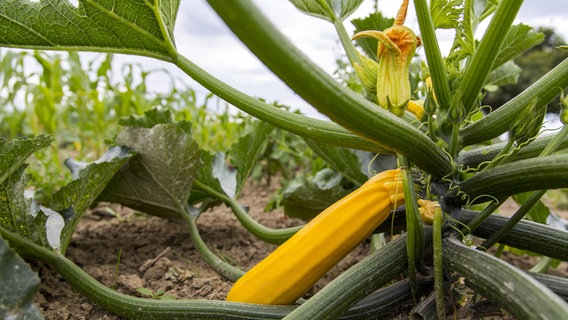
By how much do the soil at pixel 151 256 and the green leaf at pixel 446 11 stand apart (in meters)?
0.80

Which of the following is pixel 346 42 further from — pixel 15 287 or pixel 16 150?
pixel 15 287

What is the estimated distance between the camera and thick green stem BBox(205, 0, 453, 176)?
2.57ft

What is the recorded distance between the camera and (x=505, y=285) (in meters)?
0.92

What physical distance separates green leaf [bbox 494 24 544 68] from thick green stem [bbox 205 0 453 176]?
1028 mm

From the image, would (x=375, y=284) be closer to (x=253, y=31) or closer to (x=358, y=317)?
(x=358, y=317)

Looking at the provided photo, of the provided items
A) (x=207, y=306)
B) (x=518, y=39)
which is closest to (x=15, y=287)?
(x=207, y=306)

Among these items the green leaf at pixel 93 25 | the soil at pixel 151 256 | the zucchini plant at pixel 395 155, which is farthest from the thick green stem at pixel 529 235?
the green leaf at pixel 93 25

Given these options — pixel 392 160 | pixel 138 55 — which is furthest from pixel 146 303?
pixel 392 160

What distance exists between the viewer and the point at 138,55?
1.45m

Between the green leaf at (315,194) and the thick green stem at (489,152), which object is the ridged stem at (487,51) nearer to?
the thick green stem at (489,152)

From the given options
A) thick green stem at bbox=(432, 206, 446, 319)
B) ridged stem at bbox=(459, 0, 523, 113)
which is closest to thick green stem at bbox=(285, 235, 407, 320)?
thick green stem at bbox=(432, 206, 446, 319)

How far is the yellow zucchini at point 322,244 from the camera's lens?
1.21m

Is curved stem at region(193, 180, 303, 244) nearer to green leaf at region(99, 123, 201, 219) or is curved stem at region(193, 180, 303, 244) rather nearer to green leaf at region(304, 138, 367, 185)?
green leaf at region(99, 123, 201, 219)

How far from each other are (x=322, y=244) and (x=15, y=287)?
1.92ft
